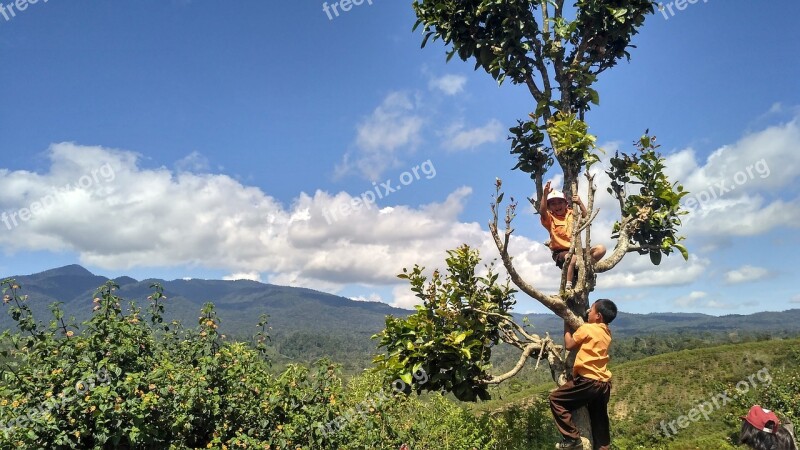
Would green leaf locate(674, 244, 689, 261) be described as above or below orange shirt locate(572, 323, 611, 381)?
above

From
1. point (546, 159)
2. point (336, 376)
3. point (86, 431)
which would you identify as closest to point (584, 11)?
point (546, 159)

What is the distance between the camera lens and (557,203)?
7734 mm

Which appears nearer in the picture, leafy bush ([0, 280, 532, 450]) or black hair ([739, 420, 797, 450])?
black hair ([739, 420, 797, 450])

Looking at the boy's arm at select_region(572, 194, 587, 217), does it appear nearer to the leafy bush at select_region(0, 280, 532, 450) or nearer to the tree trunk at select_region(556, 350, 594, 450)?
the tree trunk at select_region(556, 350, 594, 450)

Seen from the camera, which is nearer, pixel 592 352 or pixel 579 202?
pixel 592 352

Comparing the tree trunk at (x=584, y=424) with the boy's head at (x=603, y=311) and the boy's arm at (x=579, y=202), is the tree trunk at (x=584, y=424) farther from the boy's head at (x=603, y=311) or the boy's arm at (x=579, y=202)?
the boy's arm at (x=579, y=202)

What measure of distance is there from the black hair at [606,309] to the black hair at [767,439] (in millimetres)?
2034

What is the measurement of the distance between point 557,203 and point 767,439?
4004 millimetres

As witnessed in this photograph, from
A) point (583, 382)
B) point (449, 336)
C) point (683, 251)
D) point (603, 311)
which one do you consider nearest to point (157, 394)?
point (449, 336)

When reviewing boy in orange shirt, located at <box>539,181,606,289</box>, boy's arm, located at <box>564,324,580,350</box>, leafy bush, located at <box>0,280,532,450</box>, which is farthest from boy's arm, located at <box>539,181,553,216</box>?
leafy bush, located at <box>0,280,532,450</box>

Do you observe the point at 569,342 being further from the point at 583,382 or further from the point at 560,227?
the point at 560,227

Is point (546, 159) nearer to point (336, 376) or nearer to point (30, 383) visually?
point (336, 376)

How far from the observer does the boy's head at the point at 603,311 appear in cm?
675

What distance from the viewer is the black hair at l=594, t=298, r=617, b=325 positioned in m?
6.75
